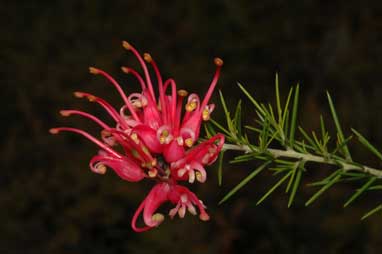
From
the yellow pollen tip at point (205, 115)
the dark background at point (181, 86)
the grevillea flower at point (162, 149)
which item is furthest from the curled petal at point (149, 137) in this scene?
the dark background at point (181, 86)

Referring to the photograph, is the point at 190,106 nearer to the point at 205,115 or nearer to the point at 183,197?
the point at 205,115

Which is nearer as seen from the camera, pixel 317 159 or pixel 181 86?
pixel 317 159

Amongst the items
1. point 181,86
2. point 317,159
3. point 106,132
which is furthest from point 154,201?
point 181,86

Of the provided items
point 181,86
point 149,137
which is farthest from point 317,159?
point 181,86

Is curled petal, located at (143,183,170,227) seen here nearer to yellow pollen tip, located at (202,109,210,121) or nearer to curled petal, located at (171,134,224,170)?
curled petal, located at (171,134,224,170)

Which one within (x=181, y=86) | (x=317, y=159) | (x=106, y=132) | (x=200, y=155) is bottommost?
(x=181, y=86)

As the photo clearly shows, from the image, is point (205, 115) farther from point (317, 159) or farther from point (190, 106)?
point (317, 159)

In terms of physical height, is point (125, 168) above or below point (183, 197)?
above

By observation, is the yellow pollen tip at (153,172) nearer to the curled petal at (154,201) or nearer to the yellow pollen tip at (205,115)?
the curled petal at (154,201)
